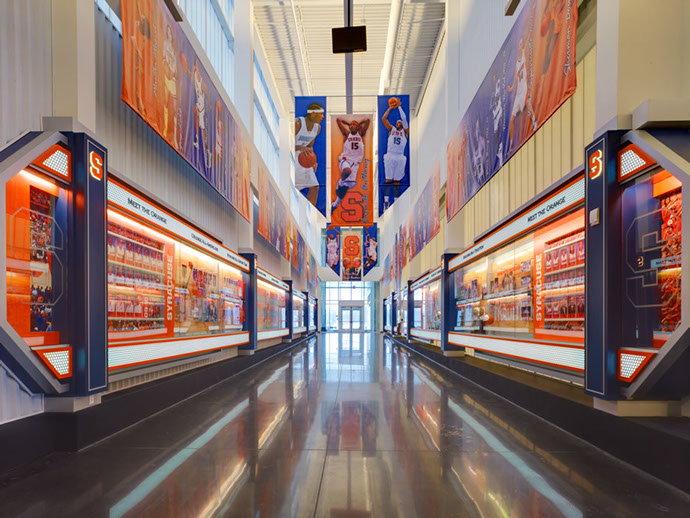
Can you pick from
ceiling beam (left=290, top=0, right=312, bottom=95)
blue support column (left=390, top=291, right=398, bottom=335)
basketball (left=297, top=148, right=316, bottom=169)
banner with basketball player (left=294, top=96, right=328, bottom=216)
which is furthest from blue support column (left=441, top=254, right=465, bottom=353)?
blue support column (left=390, top=291, right=398, bottom=335)

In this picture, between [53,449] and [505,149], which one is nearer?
[53,449]

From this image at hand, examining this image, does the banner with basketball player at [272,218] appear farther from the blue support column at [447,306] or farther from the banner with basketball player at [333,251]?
the banner with basketball player at [333,251]

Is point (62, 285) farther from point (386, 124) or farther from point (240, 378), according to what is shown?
point (386, 124)

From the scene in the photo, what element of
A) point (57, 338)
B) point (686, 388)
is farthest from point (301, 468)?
point (686, 388)

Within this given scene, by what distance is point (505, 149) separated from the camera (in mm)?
6207

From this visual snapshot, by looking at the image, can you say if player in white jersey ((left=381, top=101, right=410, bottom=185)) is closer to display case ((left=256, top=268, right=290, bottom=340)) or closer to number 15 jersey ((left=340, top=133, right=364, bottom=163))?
number 15 jersey ((left=340, top=133, right=364, bottom=163))

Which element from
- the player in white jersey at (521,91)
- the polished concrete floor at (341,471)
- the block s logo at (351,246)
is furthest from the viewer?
the block s logo at (351,246)

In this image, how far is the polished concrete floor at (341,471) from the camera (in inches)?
106

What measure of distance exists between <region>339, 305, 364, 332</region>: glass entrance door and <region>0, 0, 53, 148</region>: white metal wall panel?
3883cm

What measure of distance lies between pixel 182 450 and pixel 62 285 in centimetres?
178

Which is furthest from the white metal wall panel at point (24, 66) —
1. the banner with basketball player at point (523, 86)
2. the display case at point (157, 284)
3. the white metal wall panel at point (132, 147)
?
the banner with basketball player at point (523, 86)

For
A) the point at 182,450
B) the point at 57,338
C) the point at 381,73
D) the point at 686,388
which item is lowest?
the point at 182,450

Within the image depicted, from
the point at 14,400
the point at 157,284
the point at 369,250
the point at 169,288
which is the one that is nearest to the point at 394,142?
the point at 169,288

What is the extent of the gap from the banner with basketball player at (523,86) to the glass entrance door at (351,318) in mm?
34220
